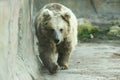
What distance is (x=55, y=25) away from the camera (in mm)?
7062

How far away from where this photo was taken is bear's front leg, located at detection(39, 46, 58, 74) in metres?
7.05

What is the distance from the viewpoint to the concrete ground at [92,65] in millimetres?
7105

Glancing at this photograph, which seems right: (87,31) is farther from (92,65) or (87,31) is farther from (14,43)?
(14,43)

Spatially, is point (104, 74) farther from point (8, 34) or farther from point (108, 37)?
point (108, 37)

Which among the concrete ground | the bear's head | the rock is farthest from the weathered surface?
the rock

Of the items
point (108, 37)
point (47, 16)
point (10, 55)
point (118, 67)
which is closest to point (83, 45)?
point (108, 37)

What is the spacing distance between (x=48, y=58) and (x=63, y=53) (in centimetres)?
42

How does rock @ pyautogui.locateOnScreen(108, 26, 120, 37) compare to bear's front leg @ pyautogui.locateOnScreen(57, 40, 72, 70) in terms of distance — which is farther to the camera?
rock @ pyautogui.locateOnScreen(108, 26, 120, 37)

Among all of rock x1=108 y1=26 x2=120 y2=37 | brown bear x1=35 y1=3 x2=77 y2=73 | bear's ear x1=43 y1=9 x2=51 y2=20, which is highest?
bear's ear x1=43 y1=9 x2=51 y2=20

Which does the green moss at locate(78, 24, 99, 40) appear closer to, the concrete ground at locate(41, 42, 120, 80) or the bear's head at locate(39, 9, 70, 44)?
the concrete ground at locate(41, 42, 120, 80)

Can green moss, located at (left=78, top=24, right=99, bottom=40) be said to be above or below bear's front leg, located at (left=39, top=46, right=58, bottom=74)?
below

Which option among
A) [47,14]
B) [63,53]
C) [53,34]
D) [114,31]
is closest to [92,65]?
[63,53]

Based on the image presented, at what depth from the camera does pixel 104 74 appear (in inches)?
288

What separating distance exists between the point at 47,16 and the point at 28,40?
536 millimetres
